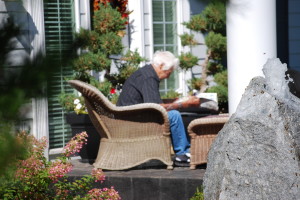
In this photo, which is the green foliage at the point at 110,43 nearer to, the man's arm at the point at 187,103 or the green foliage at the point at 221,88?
the man's arm at the point at 187,103

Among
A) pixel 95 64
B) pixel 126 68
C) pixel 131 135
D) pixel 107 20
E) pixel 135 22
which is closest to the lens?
pixel 131 135

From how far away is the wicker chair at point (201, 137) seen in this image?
19.9 ft

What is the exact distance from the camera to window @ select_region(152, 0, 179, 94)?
9.05 metres

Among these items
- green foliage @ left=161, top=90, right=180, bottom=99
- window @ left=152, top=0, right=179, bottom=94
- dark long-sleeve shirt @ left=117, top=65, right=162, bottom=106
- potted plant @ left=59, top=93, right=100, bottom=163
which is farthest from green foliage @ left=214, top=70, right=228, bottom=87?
dark long-sleeve shirt @ left=117, top=65, right=162, bottom=106

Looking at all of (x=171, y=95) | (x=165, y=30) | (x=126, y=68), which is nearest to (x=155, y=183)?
(x=126, y=68)

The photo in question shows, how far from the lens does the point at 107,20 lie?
7.36 meters

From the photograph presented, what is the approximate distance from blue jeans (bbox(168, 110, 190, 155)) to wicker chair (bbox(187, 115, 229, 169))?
0.87 feet

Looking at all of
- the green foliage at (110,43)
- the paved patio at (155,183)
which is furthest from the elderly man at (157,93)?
the green foliage at (110,43)

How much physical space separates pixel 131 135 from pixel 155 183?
2.50ft

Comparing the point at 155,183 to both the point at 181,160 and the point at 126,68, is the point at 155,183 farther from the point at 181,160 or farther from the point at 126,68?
the point at 126,68

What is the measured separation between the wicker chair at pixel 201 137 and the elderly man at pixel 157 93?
0.73ft

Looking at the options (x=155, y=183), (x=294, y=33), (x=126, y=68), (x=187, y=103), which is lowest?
(x=155, y=183)

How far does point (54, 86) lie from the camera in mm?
1008

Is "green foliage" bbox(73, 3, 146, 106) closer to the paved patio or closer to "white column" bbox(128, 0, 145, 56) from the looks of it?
"white column" bbox(128, 0, 145, 56)
